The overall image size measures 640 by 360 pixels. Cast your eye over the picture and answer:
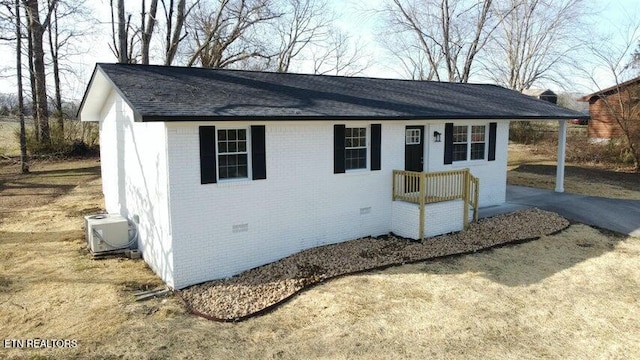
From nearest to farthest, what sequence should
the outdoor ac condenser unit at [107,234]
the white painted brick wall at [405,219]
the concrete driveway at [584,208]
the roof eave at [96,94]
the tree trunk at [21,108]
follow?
the outdoor ac condenser unit at [107,234] < the roof eave at [96,94] < the white painted brick wall at [405,219] < the concrete driveway at [584,208] < the tree trunk at [21,108]

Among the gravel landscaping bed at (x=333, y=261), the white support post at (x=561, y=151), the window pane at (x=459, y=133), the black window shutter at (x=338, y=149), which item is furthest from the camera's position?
the white support post at (x=561, y=151)

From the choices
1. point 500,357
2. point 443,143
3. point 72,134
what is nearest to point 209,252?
point 500,357

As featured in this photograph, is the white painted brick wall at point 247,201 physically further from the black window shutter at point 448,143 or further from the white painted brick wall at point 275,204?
the black window shutter at point 448,143

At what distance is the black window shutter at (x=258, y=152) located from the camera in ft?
29.0

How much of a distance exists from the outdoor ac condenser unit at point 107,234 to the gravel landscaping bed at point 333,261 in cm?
283

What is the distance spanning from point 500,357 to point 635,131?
20.8 meters

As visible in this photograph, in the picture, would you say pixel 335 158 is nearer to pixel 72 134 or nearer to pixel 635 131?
pixel 635 131

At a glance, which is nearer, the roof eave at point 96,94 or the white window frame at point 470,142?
the roof eave at point 96,94

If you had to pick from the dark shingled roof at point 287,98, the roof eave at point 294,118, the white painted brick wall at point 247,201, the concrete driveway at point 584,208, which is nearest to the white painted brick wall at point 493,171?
the concrete driveway at point 584,208

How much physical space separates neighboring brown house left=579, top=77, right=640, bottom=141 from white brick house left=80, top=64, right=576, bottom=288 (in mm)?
12952

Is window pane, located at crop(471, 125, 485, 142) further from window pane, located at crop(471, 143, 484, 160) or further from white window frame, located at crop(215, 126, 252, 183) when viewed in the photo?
white window frame, located at crop(215, 126, 252, 183)

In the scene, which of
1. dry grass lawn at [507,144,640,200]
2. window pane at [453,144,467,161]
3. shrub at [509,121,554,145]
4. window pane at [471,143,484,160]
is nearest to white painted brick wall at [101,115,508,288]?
window pane at [453,144,467,161]

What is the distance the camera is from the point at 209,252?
8484mm

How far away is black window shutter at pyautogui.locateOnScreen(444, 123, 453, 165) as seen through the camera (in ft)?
40.9
